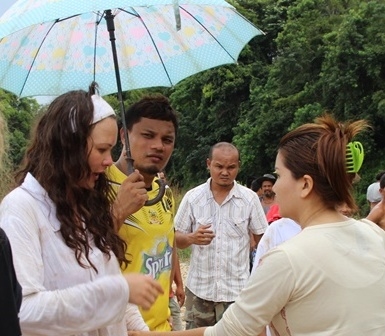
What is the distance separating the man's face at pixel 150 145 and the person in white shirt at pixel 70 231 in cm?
94

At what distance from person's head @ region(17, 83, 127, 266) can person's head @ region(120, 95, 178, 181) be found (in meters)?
1.06

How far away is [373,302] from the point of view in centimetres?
226

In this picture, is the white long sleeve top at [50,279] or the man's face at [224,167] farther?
the man's face at [224,167]

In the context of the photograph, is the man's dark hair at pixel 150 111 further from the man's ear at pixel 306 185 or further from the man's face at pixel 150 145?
the man's ear at pixel 306 185

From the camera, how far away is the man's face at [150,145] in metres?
3.53

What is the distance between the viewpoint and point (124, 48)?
3910mm

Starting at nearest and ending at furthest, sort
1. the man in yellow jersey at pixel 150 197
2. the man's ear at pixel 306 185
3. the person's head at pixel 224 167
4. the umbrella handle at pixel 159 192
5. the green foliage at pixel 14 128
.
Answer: the green foliage at pixel 14 128
the man's ear at pixel 306 185
the man in yellow jersey at pixel 150 197
the umbrella handle at pixel 159 192
the person's head at pixel 224 167

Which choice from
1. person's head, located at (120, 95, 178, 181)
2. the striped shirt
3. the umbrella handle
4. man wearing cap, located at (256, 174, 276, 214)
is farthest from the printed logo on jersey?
man wearing cap, located at (256, 174, 276, 214)

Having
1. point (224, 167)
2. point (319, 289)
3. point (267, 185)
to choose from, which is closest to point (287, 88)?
point (267, 185)

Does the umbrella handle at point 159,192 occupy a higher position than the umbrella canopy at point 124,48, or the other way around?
the umbrella canopy at point 124,48

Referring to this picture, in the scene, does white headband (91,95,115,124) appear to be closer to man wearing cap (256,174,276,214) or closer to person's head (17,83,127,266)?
person's head (17,83,127,266)

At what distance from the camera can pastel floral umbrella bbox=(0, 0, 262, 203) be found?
143 inches

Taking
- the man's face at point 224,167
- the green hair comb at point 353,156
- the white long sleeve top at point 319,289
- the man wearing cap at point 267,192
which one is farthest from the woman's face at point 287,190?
the man wearing cap at point 267,192

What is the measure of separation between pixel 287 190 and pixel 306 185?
8 centimetres
